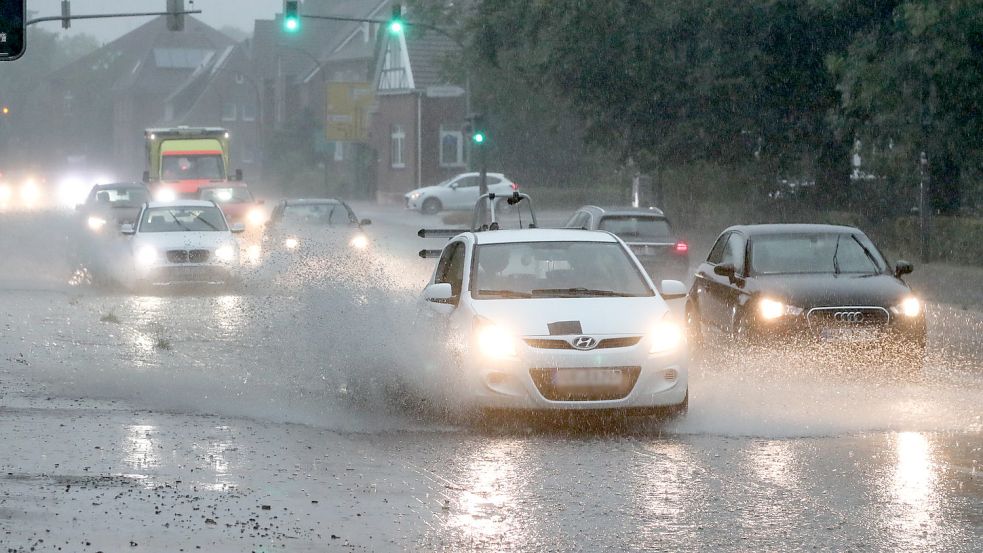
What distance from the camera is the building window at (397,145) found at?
7116cm

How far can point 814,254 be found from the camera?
1498cm

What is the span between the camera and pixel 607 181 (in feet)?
211

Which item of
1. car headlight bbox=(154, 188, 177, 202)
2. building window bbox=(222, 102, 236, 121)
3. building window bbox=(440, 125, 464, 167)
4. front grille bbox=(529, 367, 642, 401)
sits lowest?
front grille bbox=(529, 367, 642, 401)

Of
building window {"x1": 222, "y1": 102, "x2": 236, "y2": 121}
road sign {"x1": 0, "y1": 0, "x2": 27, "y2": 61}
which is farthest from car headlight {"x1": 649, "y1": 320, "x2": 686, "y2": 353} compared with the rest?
building window {"x1": 222, "y1": 102, "x2": 236, "y2": 121}

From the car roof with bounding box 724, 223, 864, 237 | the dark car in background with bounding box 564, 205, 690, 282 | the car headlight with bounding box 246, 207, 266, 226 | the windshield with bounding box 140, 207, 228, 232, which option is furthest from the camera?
the car headlight with bounding box 246, 207, 266, 226

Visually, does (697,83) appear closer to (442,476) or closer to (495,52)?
(495,52)

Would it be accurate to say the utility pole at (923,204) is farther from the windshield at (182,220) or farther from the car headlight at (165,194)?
the car headlight at (165,194)

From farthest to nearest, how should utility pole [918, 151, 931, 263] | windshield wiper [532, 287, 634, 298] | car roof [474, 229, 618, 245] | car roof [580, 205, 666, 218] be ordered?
utility pole [918, 151, 931, 263] < car roof [580, 205, 666, 218] < car roof [474, 229, 618, 245] < windshield wiper [532, 287, 634, 298]

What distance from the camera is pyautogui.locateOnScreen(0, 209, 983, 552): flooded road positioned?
7.24 meters

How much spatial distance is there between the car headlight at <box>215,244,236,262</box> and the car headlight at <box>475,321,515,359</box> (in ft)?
46.7

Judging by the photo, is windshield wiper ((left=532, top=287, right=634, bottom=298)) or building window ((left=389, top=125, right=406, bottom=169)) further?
building window ((left=389, top=125, right=406, bottom=169))

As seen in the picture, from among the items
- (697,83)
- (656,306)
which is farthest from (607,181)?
(656,306)

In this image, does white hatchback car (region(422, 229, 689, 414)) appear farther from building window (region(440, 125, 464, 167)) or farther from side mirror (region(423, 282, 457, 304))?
building window (region(440, 125, 464, 167))

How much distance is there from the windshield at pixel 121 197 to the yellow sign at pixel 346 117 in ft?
127
